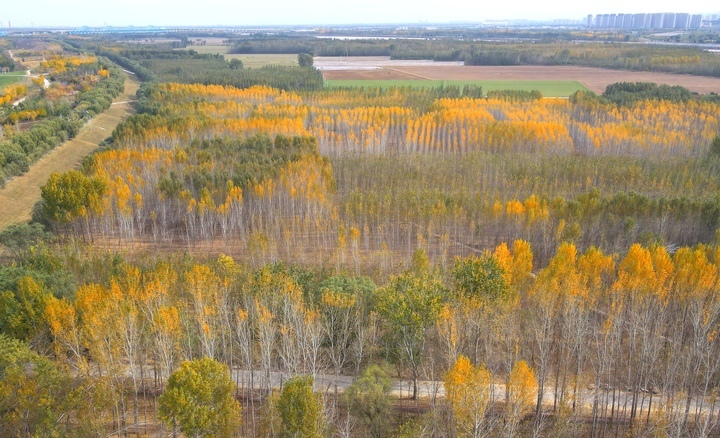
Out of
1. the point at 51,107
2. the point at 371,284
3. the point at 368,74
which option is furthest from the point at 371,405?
the point at 368,74

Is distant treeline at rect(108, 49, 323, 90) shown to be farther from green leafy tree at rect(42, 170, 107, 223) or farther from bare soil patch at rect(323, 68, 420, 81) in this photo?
green leafy tree at rect(42, 170, 107, 223)

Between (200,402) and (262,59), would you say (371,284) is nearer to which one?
(200,402)

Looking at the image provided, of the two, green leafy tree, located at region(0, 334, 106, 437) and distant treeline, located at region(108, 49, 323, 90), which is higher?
distant treeline, located at region(108, 49, 323, 90)

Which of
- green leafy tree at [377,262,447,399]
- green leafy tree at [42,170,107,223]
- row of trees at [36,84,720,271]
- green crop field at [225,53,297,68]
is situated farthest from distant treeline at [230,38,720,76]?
green leafy tree at [42,170,107,223]

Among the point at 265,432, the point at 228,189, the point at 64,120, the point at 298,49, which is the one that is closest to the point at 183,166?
the point at 228,189

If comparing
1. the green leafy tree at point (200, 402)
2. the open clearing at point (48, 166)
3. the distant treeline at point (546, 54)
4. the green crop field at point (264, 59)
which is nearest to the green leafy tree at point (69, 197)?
Answer: the open clearing at point (48, 166)
